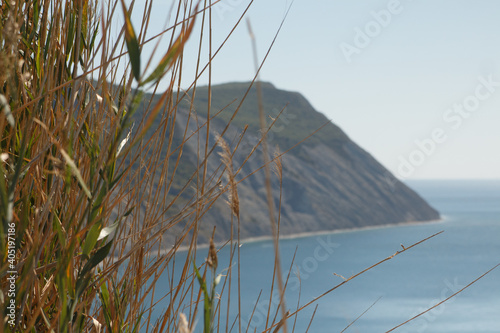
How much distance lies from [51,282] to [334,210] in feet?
115

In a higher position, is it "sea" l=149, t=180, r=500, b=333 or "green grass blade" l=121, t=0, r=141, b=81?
"green grass blade" l=121, t=0, r=141, b=81

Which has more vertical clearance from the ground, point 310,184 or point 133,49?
point 133,49

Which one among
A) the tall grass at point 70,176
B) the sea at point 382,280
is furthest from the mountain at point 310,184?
the tall grass at point 70,176

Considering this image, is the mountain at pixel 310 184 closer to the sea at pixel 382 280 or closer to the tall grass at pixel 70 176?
the sea at pixel 382 280

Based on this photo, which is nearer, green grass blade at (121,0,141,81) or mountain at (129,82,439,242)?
green grass blade at (121,0,141,81)

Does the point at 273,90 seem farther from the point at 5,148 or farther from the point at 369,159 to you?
the point at 5,148

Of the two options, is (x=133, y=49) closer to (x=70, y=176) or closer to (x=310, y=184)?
(x=70, y=176)

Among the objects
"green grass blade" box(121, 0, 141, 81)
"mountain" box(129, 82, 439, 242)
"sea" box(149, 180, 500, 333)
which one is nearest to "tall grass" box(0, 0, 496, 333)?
"green grass blade" box(121, 0, 141, 81)

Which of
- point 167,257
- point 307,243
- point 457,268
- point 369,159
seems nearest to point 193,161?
point 307,243

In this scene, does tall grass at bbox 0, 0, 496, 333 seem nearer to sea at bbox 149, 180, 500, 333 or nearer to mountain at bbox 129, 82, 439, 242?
sea at bbox 149, 180, 500, 333

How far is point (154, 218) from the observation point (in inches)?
25.5

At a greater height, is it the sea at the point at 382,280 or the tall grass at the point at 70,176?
the tall grass at the point at 70,176

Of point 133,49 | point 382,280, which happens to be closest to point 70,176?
point 133,49

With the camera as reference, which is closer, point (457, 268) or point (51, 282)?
point (51, 282)
